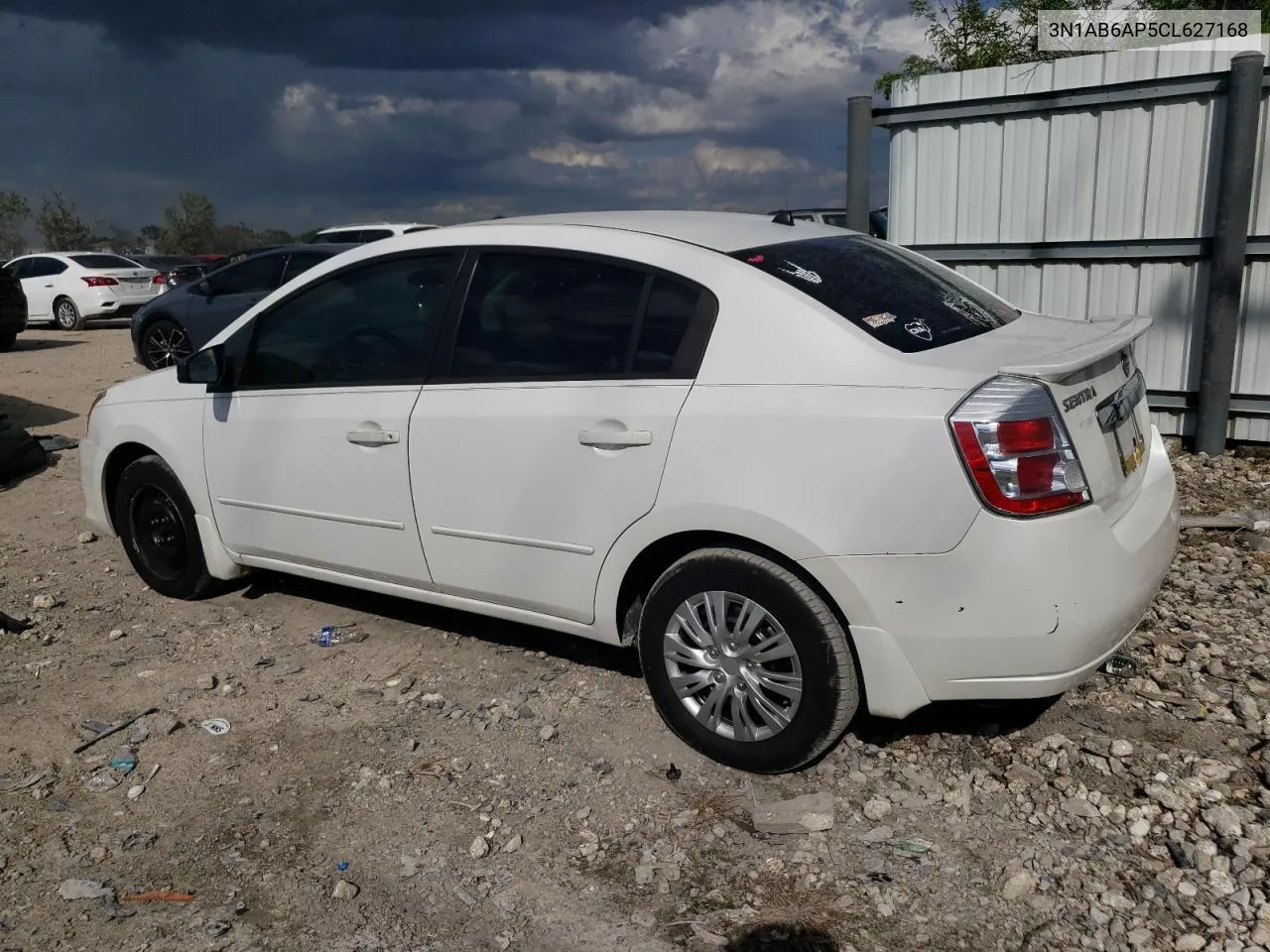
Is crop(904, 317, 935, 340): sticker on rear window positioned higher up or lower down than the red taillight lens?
higher up

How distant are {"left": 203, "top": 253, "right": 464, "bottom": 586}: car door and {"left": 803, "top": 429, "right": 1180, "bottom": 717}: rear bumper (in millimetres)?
1776

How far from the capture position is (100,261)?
21.0 m

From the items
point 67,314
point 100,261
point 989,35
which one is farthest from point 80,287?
point 989,35

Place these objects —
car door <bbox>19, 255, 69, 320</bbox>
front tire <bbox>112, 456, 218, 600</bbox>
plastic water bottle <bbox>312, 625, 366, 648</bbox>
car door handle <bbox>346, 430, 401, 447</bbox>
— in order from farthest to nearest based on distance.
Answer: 1. car door <bbox>19, 255, 69, 320</bbox>
2. front tire <bbox>112, 456, 218, 600</bbox>
3. plastic water bottle <bbox>312, 625, 366, 648</bbox>
4. car door handle <bbox>346, 430, 401, 447</bbox>

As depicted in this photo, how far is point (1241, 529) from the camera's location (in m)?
5.52

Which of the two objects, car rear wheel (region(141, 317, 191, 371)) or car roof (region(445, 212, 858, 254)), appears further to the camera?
car rear wheel (region(141, 317, 191, 371))

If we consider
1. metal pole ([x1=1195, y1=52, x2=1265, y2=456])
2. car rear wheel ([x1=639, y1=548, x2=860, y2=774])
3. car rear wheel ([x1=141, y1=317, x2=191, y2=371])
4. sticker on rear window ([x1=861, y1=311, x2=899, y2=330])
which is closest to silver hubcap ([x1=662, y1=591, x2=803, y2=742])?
car rear wheel ([x1=639, y1=548, x2=860, y2=774])

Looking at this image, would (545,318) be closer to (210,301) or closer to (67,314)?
(210,301)

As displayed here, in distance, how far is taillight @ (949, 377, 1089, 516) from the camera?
2891 mm

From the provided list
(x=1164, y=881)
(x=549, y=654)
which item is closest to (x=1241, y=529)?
(x=1164, y=881)

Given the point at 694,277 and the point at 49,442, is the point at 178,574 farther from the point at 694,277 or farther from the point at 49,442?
the point at 49,442

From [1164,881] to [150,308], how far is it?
12.6 meters

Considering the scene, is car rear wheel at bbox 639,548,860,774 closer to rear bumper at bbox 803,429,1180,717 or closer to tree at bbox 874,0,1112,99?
rear bumper at bbox 803,429,1180,717

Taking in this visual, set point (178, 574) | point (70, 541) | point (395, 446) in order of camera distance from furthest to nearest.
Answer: point (70, 541) → point (178, 574) → point (395, 446)
